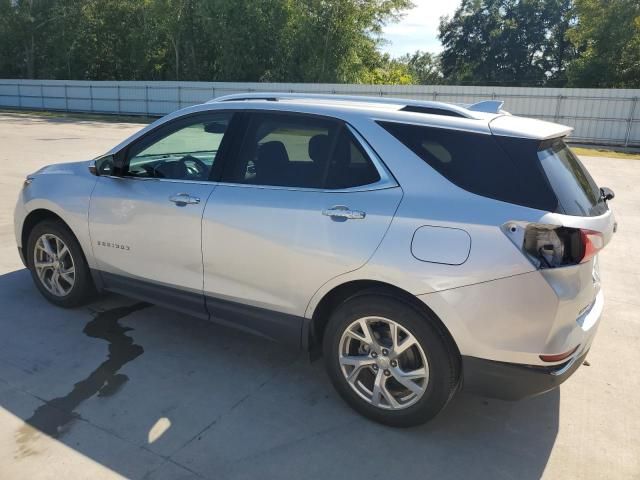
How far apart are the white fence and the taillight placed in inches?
824

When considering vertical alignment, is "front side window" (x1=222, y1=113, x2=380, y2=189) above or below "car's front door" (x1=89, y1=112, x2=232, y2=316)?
above

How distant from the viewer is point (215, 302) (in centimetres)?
360

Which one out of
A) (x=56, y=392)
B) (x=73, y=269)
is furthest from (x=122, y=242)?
(x=56, y=392)

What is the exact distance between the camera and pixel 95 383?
343 centimetres

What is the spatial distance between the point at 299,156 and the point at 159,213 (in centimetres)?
107

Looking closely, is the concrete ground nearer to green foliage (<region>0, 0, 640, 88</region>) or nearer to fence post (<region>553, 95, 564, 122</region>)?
fence post (<region>553, 95, 564, 122</region>)

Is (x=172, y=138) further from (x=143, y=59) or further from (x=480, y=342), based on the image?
(x=143, y=59)

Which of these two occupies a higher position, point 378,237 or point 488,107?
point 488,107

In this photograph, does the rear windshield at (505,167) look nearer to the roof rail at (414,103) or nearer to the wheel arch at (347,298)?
the roof rail at (414,103)

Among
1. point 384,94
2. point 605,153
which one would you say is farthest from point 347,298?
point 384,94

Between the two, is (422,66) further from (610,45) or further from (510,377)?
(510,377)

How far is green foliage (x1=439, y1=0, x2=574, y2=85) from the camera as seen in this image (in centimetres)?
5259

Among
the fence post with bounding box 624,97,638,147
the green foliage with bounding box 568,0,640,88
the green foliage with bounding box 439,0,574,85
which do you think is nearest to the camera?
the fence post with bounding box 624,97,638,147

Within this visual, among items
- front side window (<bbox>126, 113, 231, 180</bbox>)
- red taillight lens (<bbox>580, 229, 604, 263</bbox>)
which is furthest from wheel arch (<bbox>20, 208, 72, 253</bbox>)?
red taillight lens (<bbox>580, 229, 604, 263</bbox>)
